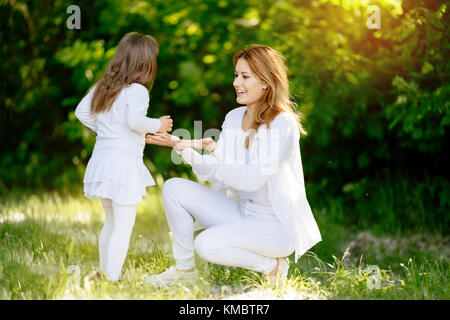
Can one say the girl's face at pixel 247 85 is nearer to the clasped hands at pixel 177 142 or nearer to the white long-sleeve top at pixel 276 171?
the white long-sleeve top at pixel 276 171

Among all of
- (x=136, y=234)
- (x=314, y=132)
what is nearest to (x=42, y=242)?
(x=136, y=234)

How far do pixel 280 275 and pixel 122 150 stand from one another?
113 centimetres

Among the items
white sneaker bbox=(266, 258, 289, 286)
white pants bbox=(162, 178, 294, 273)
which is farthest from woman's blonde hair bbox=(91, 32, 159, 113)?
white sneaker bbox=(266, 258, 289, 286)

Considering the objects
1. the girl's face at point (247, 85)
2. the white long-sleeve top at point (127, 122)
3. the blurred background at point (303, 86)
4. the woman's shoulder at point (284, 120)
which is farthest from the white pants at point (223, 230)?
the blurred background at point (303, 86)

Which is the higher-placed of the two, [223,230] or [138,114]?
[138,114]

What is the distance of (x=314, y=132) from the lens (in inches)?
226

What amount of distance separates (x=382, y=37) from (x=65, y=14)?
3866 mm

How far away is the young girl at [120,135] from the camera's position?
9.89ft

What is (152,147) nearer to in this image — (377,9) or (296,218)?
(377,9)

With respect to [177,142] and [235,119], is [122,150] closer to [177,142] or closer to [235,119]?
[177,142]

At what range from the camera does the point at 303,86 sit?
209 inches

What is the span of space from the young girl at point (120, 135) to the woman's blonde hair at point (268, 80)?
0.53m

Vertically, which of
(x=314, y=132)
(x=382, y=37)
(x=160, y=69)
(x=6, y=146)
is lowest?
(x=6, y=146)

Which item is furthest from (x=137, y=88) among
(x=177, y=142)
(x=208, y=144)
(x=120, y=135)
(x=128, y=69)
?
(x=208, y=144)
